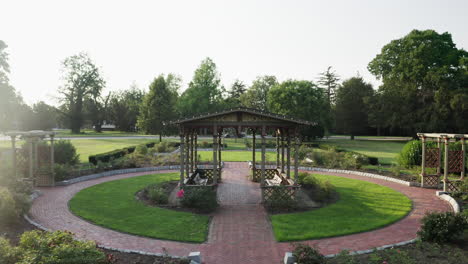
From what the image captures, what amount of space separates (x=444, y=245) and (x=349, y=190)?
799 centimetres

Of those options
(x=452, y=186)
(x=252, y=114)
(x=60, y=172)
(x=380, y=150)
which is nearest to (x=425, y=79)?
(x=380, y=150)

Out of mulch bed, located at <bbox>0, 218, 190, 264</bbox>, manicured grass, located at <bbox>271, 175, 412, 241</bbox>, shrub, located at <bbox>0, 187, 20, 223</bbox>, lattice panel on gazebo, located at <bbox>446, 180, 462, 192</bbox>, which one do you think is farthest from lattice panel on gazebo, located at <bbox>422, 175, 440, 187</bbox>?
shrub, located at <bbox>0, 187, 20, 223</bbox>

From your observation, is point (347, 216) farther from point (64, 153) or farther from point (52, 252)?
point (64, 153)

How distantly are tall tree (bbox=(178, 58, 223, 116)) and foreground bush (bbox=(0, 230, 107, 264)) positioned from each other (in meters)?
50.6

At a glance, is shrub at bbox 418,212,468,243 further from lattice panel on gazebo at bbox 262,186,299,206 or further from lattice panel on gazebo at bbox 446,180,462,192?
lattice panel on gazebo at bbox 446,180,462,192

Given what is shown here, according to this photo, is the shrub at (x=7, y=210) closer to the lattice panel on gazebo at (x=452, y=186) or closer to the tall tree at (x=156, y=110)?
the lattice panel on gazebo at (x=452, y=186)

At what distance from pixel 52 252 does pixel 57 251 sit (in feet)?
1.01

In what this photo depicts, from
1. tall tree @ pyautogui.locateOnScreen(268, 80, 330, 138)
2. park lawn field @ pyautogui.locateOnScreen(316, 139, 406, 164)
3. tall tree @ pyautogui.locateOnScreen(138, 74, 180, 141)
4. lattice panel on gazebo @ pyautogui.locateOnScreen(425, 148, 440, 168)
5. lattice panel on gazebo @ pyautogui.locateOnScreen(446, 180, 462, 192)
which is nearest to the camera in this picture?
lattice panel on gazebo @ pyautogui.locateOnScreen(446, 180, 462, 192)

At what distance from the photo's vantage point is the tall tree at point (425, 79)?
4200 centimetres

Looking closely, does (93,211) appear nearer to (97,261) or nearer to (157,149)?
(97,261)

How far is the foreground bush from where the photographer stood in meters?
6.49

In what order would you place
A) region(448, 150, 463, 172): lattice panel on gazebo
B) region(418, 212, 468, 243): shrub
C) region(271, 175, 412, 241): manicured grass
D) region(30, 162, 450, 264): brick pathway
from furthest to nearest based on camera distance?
region(448, 150, 463, 172): lattice panel on gazebo → region(271, 175, 412, 241): manicured grass → region(418, 212, 468, 243): shrub → region(30, 162, 450, 264): brick pathway

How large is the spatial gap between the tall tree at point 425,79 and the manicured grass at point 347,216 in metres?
34.1

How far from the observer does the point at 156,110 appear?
46.8 m
